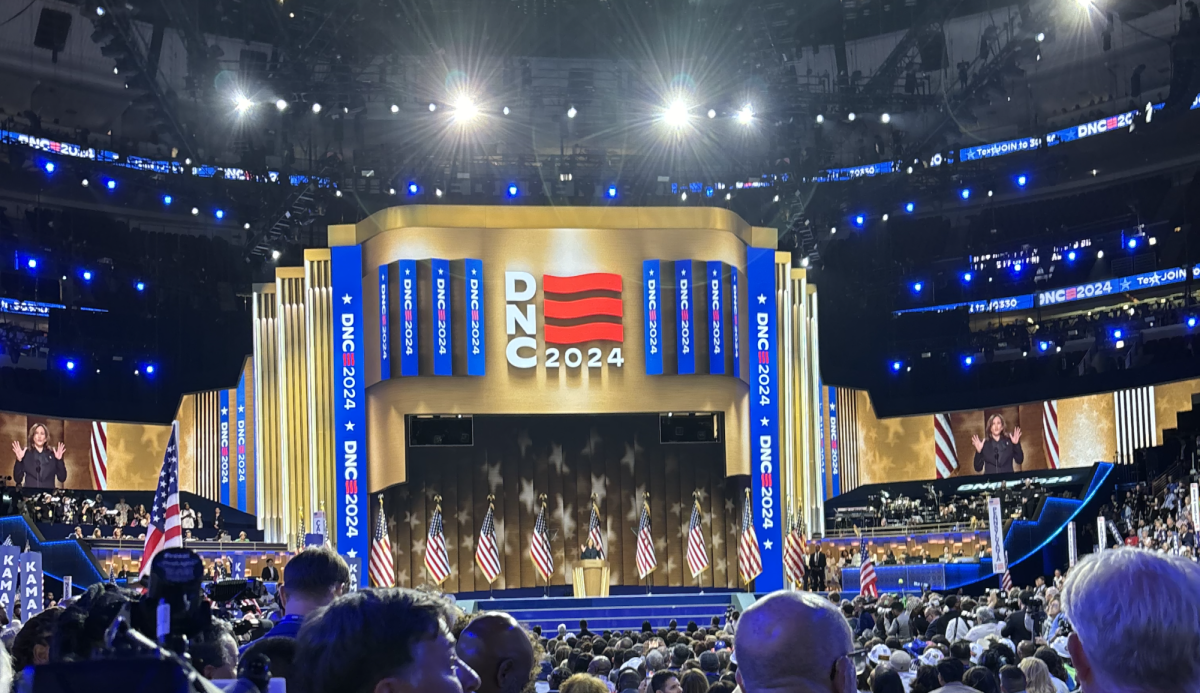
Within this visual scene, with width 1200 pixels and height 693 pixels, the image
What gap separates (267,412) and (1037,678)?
959 inches

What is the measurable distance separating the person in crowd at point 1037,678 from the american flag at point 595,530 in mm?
23167

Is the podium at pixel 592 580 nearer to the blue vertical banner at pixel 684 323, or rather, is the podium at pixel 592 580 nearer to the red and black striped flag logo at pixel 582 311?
the blue vertical banner at pixel 684 323

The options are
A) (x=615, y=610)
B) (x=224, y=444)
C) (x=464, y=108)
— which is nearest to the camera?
(x=615, y=610)

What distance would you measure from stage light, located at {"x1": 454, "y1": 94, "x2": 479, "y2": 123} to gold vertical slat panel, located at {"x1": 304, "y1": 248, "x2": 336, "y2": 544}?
4143 millimetres

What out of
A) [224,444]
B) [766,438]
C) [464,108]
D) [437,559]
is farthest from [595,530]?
[224,444]

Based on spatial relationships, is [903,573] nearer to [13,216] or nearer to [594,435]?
[594,435]

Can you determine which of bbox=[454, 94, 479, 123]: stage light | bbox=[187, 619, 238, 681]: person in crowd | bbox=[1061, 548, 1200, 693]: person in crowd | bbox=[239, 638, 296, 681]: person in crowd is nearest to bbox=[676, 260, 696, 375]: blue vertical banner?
bbox=[454, 94, 479, 123]: stage light

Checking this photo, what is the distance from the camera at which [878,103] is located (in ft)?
101

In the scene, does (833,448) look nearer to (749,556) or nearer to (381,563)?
(749,556)

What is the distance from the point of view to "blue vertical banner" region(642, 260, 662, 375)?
2966 cm

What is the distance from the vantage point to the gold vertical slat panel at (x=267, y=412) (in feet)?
96.2

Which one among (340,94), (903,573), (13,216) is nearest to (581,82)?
(340,94)

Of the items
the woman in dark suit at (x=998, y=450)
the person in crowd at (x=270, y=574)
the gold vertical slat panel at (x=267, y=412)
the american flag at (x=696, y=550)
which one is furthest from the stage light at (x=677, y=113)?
the woman in dark suit at (x=998, y=450)

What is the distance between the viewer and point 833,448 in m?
37.2
